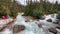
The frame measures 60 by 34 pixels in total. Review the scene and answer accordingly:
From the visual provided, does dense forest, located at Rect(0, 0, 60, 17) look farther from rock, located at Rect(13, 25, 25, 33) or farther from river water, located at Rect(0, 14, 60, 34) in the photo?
rock, located at Rect(13, 25, 25, 33)

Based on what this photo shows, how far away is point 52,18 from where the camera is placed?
7.95ft

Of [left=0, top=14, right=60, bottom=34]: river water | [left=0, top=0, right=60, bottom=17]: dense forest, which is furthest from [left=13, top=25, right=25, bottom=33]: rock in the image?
[left=0, top=0, right=60, bottom=17]: dense forest

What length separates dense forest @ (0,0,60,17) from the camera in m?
2.33

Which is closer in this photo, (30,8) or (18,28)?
(18,28)

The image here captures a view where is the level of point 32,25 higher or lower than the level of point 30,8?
lower

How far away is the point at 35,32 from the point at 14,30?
1.33 ft

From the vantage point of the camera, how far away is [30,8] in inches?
94.3

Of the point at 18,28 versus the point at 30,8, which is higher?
the point at 30,8

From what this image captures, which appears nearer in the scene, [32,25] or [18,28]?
[18,28]

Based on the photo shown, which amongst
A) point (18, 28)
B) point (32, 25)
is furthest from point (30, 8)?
point (18, 28)

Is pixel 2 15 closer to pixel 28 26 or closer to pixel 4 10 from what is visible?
pixel 4 10

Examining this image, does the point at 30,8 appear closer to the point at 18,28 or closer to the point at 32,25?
the point at 32,25

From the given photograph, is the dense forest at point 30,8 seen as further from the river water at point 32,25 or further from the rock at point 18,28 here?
the rock at point 18,28

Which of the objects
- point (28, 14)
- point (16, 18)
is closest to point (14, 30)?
point (16, 18)
